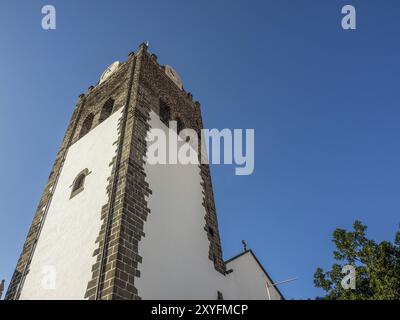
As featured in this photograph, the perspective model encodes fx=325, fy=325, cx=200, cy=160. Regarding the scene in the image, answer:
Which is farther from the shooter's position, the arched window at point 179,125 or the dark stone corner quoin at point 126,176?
the arched window at point 179,125

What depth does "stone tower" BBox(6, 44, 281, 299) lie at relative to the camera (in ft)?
25.6

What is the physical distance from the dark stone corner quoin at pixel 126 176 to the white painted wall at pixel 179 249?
13.3 inches

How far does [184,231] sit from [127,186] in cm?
249

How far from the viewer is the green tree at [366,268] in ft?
41.2

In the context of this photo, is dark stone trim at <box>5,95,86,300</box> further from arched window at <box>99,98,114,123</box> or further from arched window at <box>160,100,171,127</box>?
arched window at <box>160,100,171,127</box>

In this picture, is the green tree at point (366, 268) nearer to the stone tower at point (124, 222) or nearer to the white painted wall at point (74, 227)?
the stone tower at point (124, 222)

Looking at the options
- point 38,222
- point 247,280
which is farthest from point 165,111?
point 247,280

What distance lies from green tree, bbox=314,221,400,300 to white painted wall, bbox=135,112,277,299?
4.32m

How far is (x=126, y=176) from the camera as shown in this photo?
30.6 ft

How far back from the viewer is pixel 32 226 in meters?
11.9

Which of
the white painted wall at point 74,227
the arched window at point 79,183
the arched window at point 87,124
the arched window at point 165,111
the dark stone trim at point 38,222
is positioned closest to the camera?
the white painted wall at point 74,227

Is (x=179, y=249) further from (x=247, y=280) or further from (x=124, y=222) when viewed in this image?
→ (x=247, y=280)

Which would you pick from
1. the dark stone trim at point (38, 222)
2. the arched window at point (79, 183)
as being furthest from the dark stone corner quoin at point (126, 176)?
the arched window at point (79, 183)
